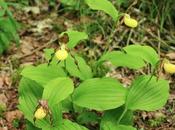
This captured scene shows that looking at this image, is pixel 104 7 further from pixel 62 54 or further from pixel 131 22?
pixel 62 54

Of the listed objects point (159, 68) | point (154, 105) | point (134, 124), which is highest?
point (159, 68)

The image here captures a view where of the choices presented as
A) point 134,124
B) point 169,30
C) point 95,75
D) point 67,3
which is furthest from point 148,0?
point 134,124

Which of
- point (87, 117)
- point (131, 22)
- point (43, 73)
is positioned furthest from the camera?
point (87, 117)

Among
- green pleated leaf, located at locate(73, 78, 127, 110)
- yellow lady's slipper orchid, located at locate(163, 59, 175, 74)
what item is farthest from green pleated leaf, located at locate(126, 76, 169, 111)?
yellow lady's slipper orchid, located at locate(163, 59, 175, 74)

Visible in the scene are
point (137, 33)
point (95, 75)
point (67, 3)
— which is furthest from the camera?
point (67, 3)

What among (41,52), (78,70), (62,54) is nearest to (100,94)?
(78,70)

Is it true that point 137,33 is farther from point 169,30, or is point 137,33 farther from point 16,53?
point 16,53

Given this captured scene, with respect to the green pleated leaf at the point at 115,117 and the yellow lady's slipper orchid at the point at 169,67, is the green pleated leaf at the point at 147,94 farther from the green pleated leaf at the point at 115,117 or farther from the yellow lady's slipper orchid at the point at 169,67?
the yellow lady's slipper orchid at the point at 169,67
